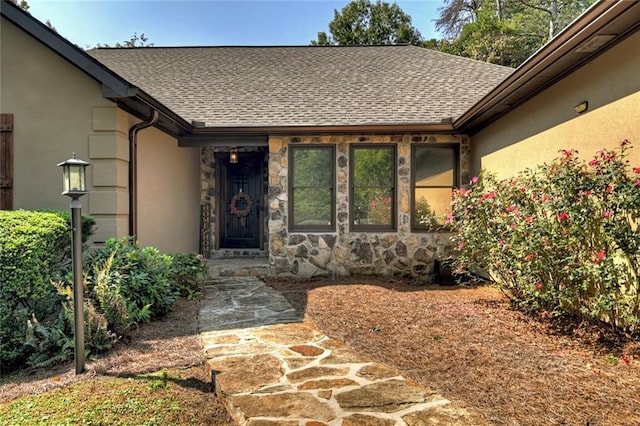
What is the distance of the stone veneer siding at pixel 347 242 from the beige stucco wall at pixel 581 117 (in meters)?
1.70

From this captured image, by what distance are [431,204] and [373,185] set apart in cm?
113

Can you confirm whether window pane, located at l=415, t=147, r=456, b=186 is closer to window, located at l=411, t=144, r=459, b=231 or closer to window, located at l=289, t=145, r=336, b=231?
window, located at l=411, t=144, r=459, b=231

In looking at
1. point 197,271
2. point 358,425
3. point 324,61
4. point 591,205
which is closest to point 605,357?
point 591,205

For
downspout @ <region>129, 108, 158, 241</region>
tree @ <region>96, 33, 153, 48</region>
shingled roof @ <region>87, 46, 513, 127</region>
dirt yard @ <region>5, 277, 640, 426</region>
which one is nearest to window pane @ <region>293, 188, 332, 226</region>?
shingled roof @ <region>87, 46, 513, 127</region>

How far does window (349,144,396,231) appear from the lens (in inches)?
279

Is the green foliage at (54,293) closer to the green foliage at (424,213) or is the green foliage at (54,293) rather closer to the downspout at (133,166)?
the downspout at (133,166)

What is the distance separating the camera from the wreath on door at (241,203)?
9570 mm

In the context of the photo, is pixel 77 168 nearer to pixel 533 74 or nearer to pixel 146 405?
pixel 146 405

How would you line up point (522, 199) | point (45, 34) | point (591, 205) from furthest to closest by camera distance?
point (45, 34), point (522, 199), point (591, 205)

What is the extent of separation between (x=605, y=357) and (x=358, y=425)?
2280mm

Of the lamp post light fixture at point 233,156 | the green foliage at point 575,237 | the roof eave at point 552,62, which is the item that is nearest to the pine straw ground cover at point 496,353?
the green foliage at point 575,237

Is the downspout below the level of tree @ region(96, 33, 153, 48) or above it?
below

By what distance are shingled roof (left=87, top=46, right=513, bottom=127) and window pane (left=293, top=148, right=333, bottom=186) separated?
60 cm

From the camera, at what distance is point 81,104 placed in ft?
16.5
